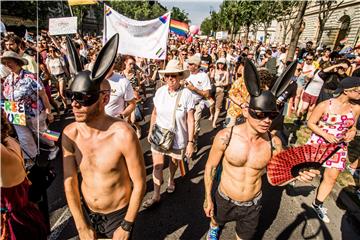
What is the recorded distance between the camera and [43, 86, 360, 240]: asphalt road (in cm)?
323

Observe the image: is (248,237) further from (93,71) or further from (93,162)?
(93,71)

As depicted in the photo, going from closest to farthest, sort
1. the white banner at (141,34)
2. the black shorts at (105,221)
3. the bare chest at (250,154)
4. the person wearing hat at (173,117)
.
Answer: the black shorts at (105,221), the bare chest at (250,154), the person wearing hat at (173,117), the white banner at (141,34)

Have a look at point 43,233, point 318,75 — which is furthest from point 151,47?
point 318,75

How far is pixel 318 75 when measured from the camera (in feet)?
23.5

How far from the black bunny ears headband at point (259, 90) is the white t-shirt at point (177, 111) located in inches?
58.1

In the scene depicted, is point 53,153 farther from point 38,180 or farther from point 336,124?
point 336,124

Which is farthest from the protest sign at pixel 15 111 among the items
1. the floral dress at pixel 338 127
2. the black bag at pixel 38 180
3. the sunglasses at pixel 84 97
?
the floral dress at pixel 338 127

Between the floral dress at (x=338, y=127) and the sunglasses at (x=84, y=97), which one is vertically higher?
the sunglasses at (x=84, y=97)

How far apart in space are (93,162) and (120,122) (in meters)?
0.38

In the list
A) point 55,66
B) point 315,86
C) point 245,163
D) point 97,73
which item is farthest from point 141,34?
point 315,86

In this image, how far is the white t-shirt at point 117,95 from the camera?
3891 millimetres

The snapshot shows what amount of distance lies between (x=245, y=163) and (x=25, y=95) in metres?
3.77

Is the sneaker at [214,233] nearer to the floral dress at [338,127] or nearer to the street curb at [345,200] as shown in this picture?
the floral dress at [338,127]

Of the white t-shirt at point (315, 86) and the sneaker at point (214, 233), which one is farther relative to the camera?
the white t-shirt at point (315, 86)
